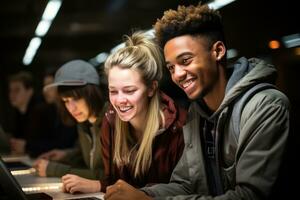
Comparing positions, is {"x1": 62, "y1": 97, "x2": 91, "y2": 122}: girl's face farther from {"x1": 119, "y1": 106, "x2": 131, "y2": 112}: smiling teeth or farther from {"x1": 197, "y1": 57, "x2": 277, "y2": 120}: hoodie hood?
{"x1": 197, "y1": 57, "x2": 277, "y2": 120}: hoodie hood

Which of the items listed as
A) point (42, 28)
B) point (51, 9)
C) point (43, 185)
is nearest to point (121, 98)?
point (43, 185)

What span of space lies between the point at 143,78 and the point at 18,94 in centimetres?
157

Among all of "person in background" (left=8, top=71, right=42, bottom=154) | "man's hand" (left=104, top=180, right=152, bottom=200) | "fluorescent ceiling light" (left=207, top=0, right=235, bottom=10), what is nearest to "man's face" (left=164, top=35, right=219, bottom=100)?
"fluorescent ceiling light" (left=207, top=0, right=235, bottom=10)

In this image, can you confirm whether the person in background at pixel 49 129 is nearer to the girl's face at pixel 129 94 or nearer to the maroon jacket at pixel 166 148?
the girl's face at pixel 129 94

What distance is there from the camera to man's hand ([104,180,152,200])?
1620 millimetres

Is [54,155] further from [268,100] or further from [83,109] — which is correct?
[268,100]

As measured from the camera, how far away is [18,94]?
305cm

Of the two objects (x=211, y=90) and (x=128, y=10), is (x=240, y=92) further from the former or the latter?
(x=128, y=10)

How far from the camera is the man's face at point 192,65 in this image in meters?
1.60

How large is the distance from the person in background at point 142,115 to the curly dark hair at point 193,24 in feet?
0.36

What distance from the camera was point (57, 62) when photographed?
7.82 feet

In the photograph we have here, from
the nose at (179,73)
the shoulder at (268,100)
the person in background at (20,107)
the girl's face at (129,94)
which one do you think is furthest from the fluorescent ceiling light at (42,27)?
the shoulder at (268,100)

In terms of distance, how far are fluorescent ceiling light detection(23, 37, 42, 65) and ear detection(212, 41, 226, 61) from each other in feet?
4.69

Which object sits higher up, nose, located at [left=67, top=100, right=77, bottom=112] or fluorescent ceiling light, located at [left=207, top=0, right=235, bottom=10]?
fluorescent ceiling light, located at [left=207, top=0, right=235, bottom=10]
